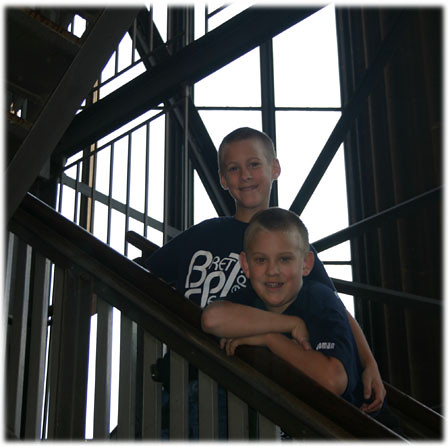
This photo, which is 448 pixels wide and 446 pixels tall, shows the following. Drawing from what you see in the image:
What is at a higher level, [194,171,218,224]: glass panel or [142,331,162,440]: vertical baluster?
[194,171,218,224]: glass panel

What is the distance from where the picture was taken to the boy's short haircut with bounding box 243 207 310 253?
177cm

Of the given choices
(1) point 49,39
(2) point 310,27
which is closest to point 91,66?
(1) point 49,39

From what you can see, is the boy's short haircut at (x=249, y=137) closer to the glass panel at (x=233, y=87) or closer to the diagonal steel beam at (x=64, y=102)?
the diagonal steel beam at (x=64, y=102)

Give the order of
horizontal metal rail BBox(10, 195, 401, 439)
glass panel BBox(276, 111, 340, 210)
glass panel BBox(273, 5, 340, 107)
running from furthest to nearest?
glass panel BBox(273, 5, 340, 107) < glass panel BBox(276, 111, 340, 210) < horizontal metal rail BBox(10, 195, 401, 439)

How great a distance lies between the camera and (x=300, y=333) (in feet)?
5.46

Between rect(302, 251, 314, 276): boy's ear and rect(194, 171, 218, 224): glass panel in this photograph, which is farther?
rect(194, 171, 218, 224): glass panel

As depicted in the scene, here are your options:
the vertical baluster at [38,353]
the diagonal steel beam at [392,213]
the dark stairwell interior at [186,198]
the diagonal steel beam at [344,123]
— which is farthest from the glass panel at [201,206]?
the vertical baluster at [38,353]

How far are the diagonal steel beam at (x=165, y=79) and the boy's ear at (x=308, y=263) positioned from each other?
1467 mm

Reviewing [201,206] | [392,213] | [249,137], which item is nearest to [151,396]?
[249,137]

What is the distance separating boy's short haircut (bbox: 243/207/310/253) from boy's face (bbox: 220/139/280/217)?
38 cm

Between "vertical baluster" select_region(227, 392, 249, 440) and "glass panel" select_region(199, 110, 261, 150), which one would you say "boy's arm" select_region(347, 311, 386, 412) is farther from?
"glass panel" select_region(199, 110, 261, 150)

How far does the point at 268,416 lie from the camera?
1568 millimetres

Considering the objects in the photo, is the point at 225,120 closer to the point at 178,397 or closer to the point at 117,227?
the point at 117,227

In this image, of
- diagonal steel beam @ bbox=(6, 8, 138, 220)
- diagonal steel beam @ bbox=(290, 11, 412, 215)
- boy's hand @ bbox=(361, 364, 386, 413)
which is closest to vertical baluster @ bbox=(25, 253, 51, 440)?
diagonal steel beam @ bbox=(6, 8, 138, 220)
